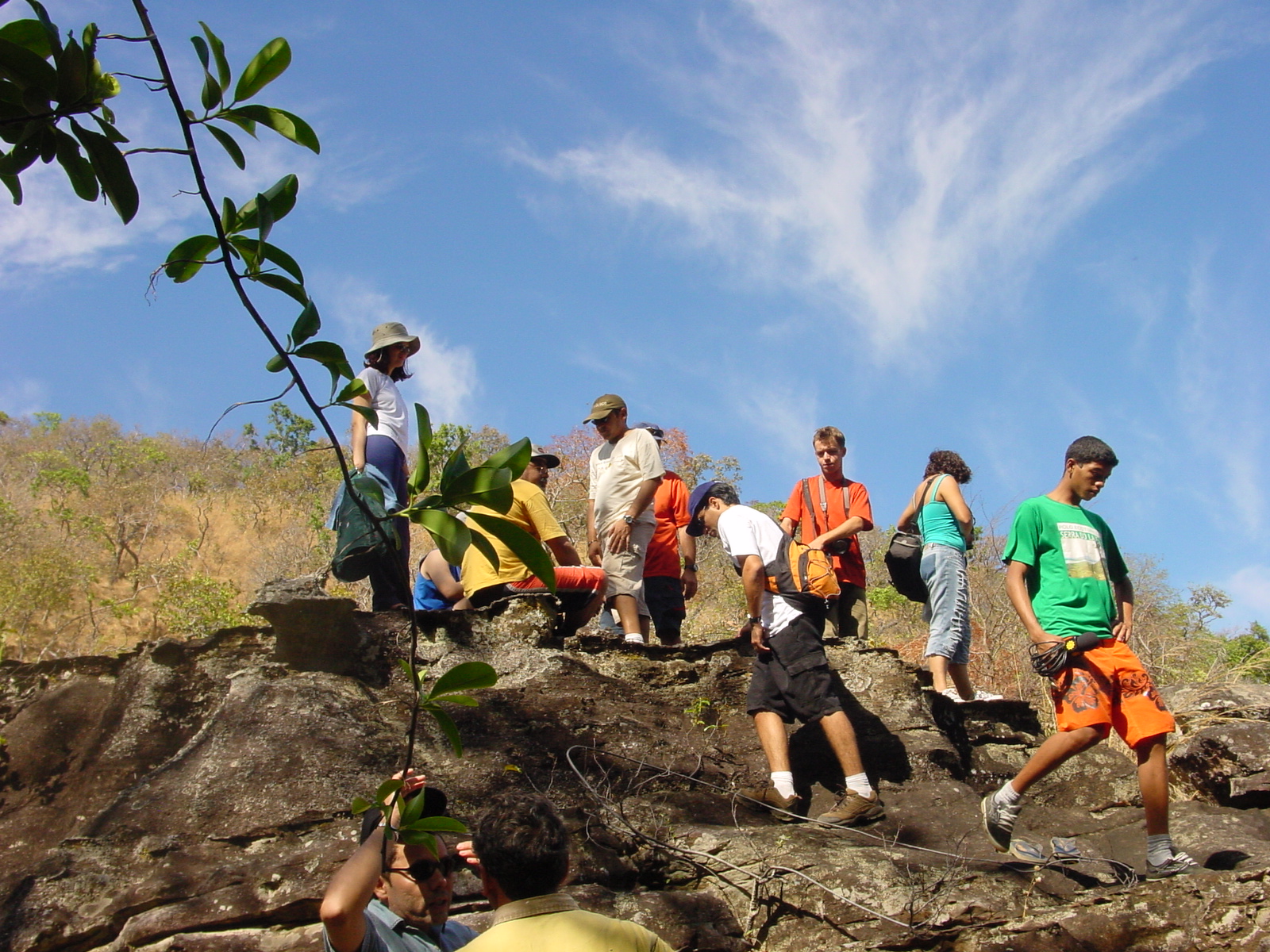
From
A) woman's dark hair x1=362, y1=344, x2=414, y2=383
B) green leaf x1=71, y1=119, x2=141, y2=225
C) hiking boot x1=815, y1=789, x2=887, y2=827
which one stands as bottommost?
hiking boot x1=815, y1=789, x2=887, y2=827

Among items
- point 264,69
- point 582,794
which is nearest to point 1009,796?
point 582,794

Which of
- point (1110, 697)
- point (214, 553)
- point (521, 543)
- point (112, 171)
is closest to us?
point (521, 543)

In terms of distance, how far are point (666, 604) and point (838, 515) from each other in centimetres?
116

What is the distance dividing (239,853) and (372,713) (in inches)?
38.0

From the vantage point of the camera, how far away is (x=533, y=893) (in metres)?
2.36

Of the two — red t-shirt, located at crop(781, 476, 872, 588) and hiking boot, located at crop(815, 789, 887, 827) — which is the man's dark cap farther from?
red t-shirt, located at crop(781, 476, 872, 588)

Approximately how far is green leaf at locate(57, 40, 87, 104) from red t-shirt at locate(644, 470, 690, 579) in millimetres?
4883

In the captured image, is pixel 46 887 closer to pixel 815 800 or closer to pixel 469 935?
pixel 469 935

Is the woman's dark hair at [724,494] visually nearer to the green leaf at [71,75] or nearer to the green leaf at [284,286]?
the green leaf at [284,286]

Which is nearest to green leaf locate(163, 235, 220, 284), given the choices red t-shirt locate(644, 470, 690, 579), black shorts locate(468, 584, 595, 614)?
black shorts locate(468, 584, 595, 614)

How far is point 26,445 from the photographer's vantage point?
2502cm

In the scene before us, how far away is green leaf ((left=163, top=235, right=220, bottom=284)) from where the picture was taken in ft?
4.61

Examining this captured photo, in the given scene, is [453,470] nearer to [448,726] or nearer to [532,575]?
[448,726]

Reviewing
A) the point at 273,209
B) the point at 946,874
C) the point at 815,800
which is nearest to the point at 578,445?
the point at 815,800
